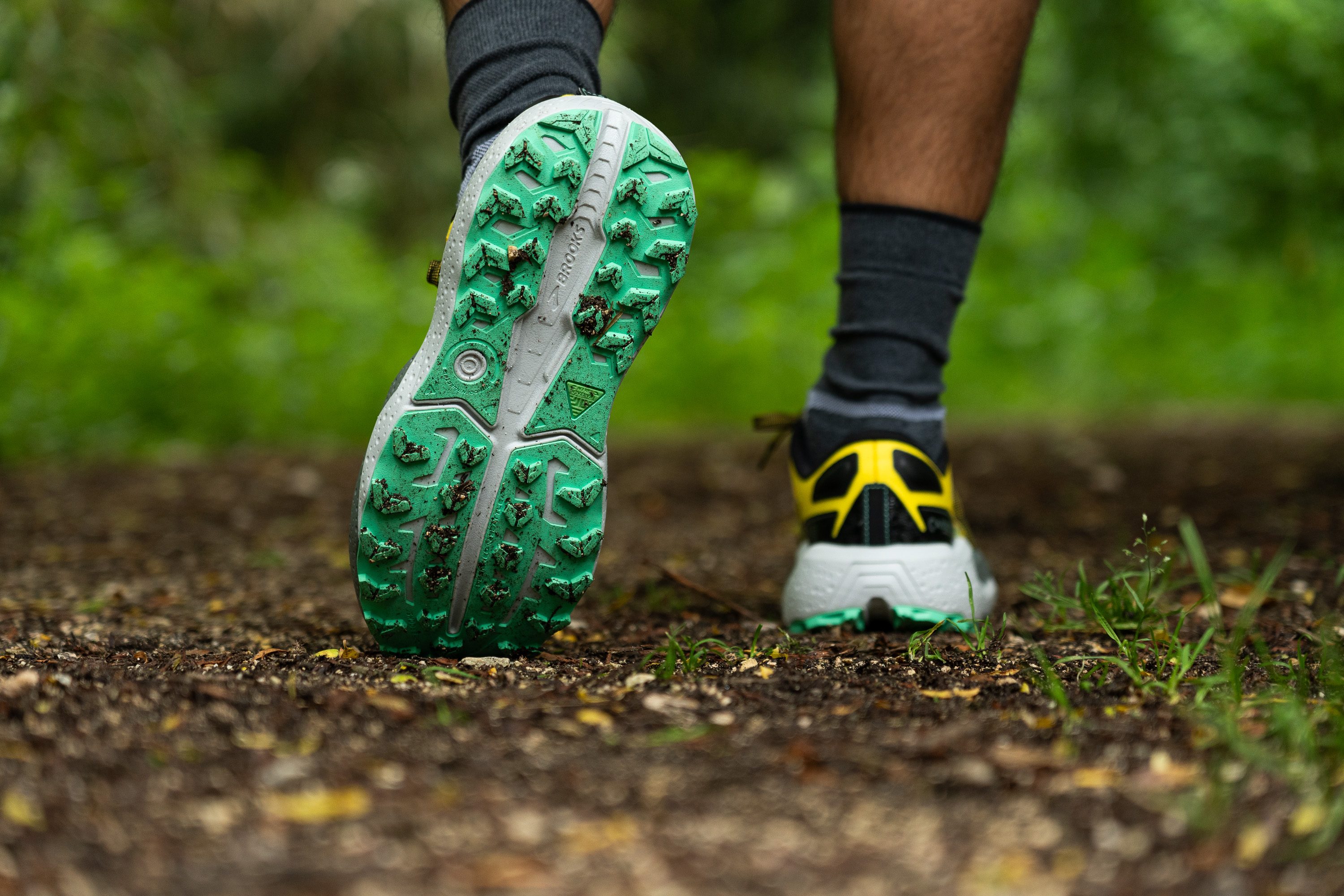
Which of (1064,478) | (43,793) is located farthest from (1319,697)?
(1064,478)

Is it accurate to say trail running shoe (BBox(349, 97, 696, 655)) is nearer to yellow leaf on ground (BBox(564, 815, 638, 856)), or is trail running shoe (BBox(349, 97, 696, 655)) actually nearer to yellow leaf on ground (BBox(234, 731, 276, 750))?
yellow leaf on ground (BBox(234, 731, 276, 750))

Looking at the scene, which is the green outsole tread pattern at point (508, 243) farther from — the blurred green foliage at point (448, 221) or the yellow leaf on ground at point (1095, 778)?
the blurred green foliage at point (448, 221)

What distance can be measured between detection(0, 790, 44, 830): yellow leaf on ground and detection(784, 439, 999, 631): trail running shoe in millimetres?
829

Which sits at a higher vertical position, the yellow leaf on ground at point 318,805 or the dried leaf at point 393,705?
the dried leaf at point 393,705

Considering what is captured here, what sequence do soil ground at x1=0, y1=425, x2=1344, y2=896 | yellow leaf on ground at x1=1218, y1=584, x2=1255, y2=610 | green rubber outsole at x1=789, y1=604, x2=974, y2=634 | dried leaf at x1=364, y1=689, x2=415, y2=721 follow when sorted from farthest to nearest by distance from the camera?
yellow leaf on ground at x1=1218, y1=584, x2=1255, y2=610 → green rubber outsole at x1=789, y1=604, x2=974, y2=634 → dried leaf at x1=364, y1=689, x2=415, y2=721 → soil ground at x1=0, y1=425, x2=1344, y2=896

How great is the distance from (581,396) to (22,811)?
57cm

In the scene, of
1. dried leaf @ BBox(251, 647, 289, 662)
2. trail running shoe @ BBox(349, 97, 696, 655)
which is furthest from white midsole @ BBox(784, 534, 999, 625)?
dried leaf @ BBox(251, 647, 289, 662)

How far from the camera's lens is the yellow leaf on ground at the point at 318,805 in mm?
724

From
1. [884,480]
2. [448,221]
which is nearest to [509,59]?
[884,480]

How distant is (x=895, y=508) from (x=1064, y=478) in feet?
5.08

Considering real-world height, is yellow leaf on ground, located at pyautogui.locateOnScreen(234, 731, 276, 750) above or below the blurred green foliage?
below

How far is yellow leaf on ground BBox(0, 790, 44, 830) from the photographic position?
2.33ft

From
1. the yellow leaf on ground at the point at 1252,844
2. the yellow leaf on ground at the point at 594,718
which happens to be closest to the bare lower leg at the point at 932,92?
the yellow leaf on ground at the point at 594,718

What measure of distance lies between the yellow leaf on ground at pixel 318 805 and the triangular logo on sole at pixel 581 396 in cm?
45
